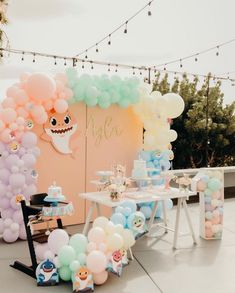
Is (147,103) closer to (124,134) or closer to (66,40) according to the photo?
(124,134)

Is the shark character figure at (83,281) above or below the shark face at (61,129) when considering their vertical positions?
below

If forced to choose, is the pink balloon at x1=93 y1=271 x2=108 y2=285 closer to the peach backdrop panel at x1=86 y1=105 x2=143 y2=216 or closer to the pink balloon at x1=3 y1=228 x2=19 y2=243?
the pink balloon at x1=3 y1=228 x2=19 y2=243

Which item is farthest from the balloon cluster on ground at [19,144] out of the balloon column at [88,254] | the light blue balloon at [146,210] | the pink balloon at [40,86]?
the light blue balloon at [146,210]

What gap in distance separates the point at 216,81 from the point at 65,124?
8.56 metres

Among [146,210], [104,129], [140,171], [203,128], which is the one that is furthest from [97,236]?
Result: [203,128]

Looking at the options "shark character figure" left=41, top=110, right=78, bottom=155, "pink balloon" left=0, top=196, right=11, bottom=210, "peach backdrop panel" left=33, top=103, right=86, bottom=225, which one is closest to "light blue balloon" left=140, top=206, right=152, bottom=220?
"peach backdrop panel" left=33, top=103, right=86, bottom=225

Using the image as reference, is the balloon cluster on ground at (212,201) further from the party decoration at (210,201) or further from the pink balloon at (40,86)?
the pink balloon at (40,86)

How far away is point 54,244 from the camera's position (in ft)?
12.2

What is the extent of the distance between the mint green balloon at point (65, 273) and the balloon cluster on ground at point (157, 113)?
10.1ft

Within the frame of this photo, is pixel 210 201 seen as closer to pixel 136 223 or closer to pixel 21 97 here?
pixel 136 223

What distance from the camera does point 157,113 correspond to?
20.2 ft

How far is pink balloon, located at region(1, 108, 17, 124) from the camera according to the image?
496 cm

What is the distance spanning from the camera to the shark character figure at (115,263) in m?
3.75

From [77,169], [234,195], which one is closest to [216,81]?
[234,195]
